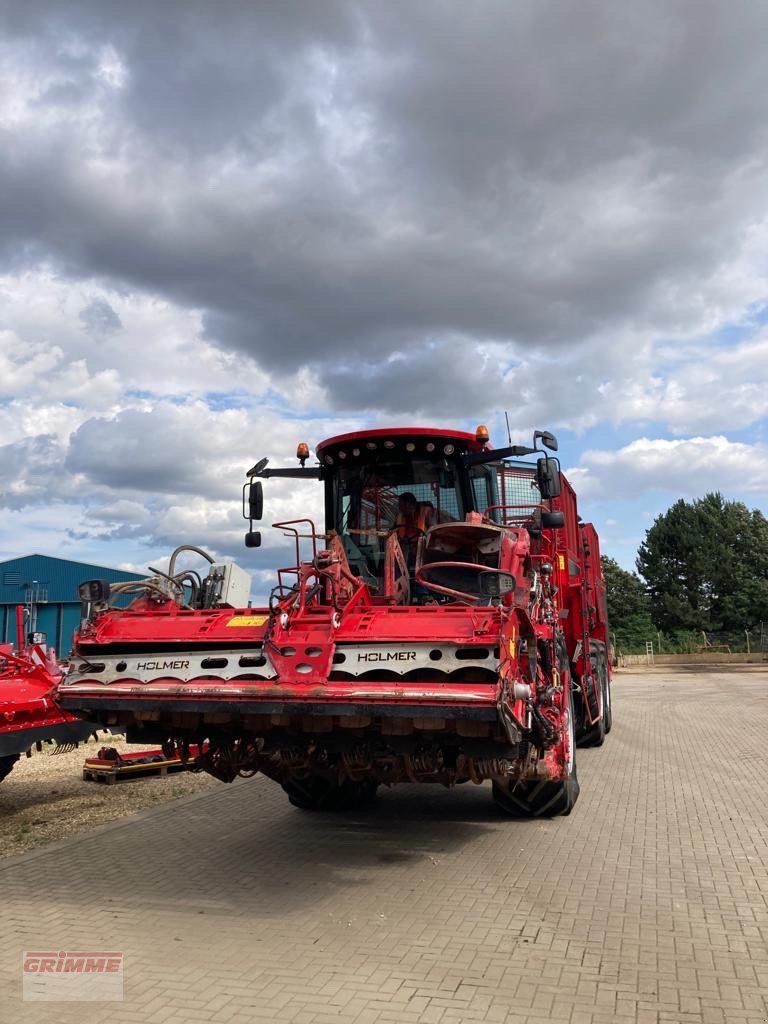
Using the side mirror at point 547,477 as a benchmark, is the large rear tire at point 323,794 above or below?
below

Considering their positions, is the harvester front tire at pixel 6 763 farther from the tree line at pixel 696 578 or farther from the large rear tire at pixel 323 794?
the tree line at pixel 696 578

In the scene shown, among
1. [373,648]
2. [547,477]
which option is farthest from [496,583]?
[547,477]

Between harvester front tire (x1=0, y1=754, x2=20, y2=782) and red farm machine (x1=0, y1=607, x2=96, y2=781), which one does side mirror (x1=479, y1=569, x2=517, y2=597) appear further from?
harvester front tire (x1=0, y1=754, x2=20, y2=782)

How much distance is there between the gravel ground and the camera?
746cm

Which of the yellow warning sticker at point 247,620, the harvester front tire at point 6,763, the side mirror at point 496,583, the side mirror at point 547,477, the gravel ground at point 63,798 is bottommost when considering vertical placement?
the gravel ground at point 63,798

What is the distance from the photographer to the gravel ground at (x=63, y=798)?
746cm

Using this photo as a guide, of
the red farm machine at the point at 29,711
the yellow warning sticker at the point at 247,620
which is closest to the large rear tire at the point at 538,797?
the yellow warning sticker at the point at 247,620

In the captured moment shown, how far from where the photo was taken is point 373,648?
4.90 metres

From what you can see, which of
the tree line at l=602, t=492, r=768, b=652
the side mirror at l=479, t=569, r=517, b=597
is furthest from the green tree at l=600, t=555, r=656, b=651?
the side mirror at l=479, t=569, r=517, b=597

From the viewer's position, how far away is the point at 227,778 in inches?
243

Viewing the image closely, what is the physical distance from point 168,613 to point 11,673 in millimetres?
2591

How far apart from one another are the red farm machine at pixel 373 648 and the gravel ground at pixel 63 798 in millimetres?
1873

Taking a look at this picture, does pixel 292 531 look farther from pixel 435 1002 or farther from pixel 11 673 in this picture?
pixel 435 1002

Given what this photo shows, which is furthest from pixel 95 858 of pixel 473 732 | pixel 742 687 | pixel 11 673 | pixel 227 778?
pixel 742 687
